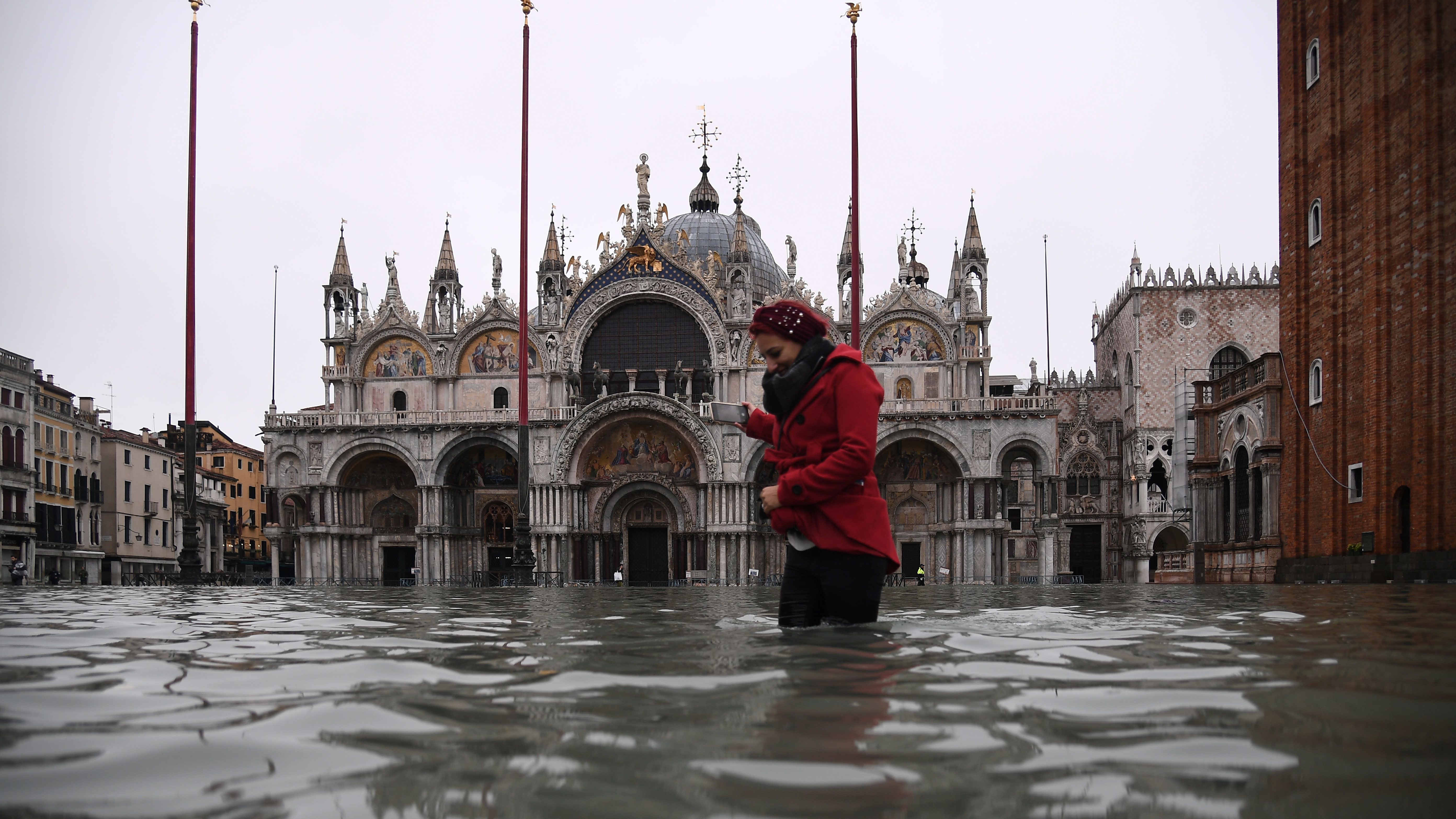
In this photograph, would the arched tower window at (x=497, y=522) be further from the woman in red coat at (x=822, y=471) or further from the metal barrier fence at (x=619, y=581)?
the woman in red coat at (x=822, y=471)

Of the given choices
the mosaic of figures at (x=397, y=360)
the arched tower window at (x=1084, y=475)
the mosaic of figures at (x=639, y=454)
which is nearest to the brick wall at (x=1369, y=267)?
the mosaic of figures at (x=639, y=454)

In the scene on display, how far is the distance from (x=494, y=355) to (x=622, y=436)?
225 inches

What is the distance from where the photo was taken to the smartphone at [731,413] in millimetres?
5840

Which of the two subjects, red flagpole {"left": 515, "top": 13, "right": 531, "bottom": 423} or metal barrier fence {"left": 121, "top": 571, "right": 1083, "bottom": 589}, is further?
metal barrier fence {"left": 121, "top": 571, "right": 1083, "bottom": 589}

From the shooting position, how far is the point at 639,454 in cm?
3988

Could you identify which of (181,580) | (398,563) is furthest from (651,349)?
(181,580)

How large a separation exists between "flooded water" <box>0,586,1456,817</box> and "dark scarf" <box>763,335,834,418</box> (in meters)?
1.18

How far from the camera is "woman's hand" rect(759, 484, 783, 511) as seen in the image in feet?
18.9

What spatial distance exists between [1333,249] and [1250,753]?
21378 millimetres

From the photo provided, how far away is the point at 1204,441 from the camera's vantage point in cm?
2633

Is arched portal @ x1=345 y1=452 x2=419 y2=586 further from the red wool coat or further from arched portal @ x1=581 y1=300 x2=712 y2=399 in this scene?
the red wool coat

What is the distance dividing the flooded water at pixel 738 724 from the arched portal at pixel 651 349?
34284 mm

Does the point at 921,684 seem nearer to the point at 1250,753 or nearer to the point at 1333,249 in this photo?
the point at 1250,753

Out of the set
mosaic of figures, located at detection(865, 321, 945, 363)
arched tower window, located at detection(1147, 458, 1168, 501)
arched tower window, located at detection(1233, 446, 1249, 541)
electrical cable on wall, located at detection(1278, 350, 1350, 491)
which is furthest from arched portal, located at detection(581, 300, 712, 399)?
electrical cable on wall, located at detection(1278, 350, 1350, 491)
